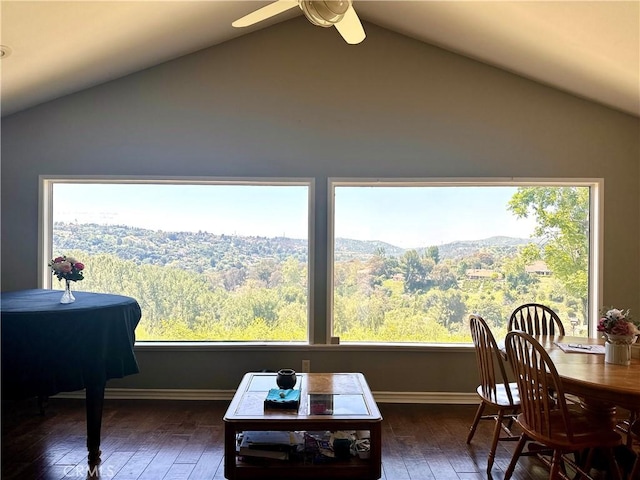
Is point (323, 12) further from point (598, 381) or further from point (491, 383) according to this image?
point (491, 383)

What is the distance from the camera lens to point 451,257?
404cm

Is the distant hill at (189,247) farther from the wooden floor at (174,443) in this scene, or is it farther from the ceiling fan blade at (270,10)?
the ceiling fan blade at (270,10)

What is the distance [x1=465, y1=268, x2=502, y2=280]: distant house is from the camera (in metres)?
4.02

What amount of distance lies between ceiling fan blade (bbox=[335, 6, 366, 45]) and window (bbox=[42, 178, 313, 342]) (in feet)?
5.70

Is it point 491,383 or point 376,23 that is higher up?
point 376,23

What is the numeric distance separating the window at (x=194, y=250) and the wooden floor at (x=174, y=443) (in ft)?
2.50

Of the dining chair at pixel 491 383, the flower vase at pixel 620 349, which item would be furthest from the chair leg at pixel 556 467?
the flower vase at pixel 620 349

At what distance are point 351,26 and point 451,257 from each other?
2.39 meters

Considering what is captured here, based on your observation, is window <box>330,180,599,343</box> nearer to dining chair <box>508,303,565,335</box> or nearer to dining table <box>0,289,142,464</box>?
dining chair <box>508,303,565,335</box>

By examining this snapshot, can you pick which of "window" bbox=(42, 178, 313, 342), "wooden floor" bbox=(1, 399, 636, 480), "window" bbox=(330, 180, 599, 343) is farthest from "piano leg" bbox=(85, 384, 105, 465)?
"window" bbox=(330, 180, 599, 343)

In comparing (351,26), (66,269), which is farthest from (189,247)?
(351,26)

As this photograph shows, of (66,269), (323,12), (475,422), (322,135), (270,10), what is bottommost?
(475,422)

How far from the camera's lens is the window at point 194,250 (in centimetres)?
402

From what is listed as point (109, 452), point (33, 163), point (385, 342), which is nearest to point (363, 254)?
point (385, 342)
